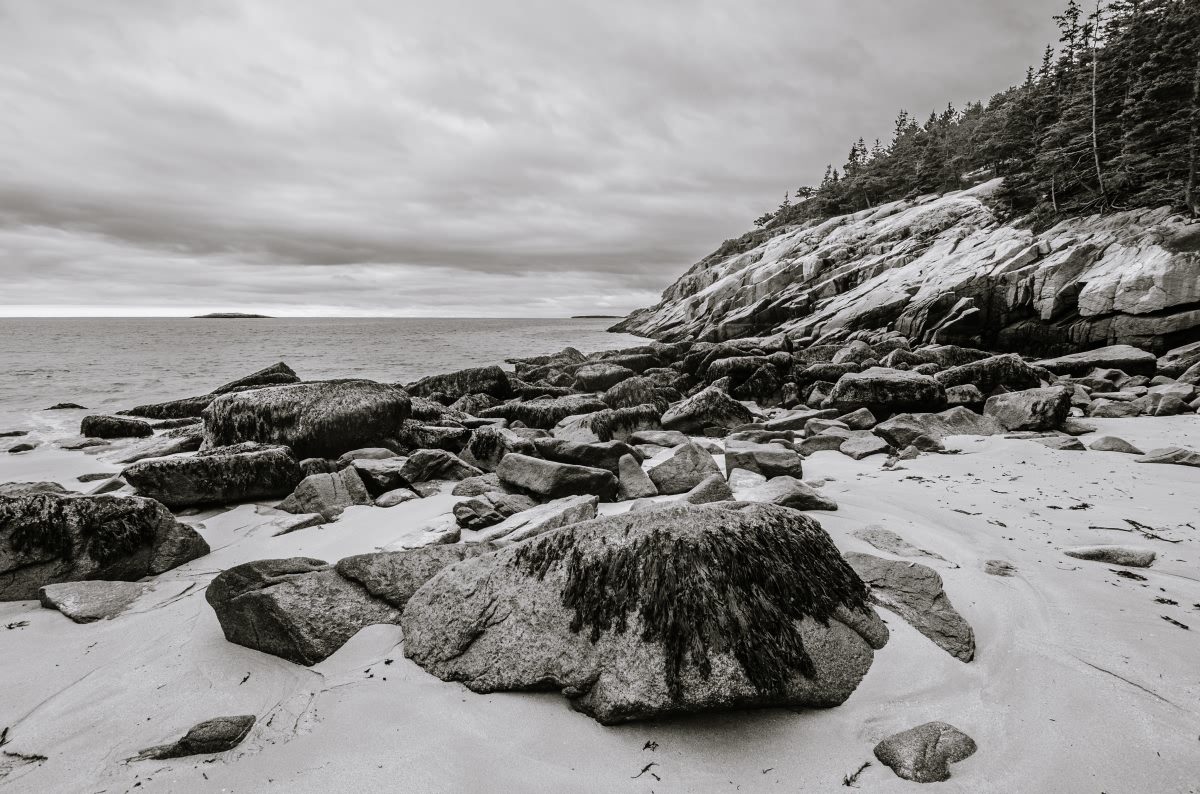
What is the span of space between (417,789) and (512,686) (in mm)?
639

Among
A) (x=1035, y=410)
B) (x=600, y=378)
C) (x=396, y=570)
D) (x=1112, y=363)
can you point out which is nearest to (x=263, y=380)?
(x=600, y=378)

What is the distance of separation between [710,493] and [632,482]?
108cm

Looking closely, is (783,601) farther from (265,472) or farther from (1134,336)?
(1134,336)

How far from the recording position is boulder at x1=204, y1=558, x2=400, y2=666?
10.3 feet

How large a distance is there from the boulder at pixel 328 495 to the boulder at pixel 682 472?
3493 mm

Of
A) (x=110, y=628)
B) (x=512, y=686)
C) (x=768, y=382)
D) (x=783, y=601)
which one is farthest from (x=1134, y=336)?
(x=110, y=628)

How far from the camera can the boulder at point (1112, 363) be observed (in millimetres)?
14922

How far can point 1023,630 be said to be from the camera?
3.14m

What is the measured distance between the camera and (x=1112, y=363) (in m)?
15.2

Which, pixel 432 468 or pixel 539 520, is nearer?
pixel 539 520

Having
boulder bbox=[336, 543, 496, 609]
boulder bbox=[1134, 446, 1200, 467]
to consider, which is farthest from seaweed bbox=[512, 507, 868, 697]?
boulder bbox=[1134, 446, 1200, 467]

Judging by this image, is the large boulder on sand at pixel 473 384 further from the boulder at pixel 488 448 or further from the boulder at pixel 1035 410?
the boulder at pixel 1035 410

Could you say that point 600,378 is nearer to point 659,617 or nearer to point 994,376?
point 994,376

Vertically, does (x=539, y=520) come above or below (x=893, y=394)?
below
